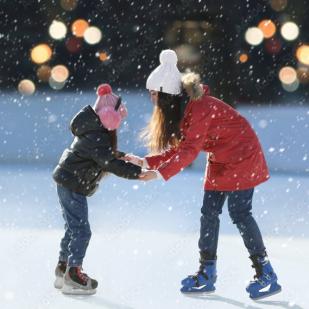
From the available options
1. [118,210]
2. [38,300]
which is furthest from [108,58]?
[38,300]

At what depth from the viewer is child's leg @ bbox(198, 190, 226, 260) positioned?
3.68 metres

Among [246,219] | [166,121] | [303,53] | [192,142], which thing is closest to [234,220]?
[246,219]

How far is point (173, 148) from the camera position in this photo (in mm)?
3809

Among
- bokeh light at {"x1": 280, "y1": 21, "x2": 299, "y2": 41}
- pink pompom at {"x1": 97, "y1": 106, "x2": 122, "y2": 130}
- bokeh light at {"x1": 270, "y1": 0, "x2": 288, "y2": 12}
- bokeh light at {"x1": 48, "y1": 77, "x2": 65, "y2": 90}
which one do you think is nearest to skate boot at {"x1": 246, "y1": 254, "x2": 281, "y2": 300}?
pink pompom at {"x1": 97, "y1": 106, "x2": 122, "y2": 130}

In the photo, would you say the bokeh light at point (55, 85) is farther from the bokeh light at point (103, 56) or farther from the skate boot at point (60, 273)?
the skate boot at point (60, 273)

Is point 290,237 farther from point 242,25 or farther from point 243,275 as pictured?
point 242,25

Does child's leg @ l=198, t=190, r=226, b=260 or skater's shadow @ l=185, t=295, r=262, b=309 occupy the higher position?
child's leg @ l=198, t=190, r=226, b=260

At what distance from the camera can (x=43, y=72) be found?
998cm

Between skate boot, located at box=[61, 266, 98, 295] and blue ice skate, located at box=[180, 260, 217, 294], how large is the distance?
44 cm

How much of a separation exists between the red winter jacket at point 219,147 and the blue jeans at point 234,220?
0.18 ft

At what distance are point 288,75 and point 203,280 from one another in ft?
21.5

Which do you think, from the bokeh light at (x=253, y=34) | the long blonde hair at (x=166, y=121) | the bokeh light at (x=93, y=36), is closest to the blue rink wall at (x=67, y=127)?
the bokeh light at (x=93, y=36)

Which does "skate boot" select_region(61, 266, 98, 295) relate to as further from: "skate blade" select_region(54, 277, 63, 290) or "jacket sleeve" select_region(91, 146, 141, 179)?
"jacket sleeve" select_region(91, 146, 141, 179)

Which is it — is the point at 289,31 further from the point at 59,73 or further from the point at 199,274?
the point at 199,274
